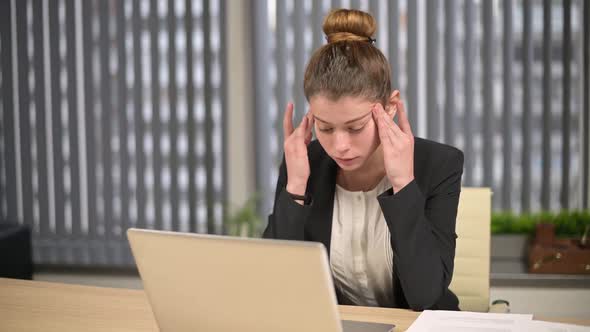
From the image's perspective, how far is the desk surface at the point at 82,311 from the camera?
173cm

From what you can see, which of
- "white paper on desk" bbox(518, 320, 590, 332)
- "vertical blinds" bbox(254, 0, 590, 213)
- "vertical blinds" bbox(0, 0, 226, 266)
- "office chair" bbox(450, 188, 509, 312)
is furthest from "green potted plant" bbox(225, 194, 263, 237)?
"white paper on desk" bbox(518, 320, 590, 332)

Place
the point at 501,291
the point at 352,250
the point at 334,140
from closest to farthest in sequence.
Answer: the point at 334,140, the point at 352,250, the point at 501,291

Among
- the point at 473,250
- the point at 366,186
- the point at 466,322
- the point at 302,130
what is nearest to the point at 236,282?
the point at 466,322

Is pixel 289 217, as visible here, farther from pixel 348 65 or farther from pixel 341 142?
pixel 348 65

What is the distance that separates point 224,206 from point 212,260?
3.03 metres

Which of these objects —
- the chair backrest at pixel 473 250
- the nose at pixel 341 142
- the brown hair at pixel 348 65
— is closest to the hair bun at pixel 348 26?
the brown hair at pixel 348 65

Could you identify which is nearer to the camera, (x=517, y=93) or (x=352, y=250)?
(x=352, y=250)

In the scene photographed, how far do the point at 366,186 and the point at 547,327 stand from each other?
67 centimetres

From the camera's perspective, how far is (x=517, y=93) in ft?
12.9

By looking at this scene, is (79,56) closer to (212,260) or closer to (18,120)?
(18,120)

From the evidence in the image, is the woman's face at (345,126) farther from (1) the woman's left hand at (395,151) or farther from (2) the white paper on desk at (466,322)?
(2) the white paper on desk at (466,322)

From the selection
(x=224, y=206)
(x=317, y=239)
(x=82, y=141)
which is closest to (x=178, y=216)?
(x=224, y=206)

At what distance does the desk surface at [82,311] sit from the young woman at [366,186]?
0.14 meters

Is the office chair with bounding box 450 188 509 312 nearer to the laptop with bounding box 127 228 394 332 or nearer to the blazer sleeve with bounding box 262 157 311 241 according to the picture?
the blazer sleeve with bounding box 262 157 311 241
